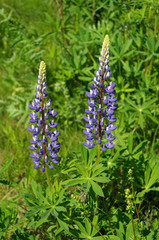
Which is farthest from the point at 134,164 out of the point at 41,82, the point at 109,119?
the point at 41,82

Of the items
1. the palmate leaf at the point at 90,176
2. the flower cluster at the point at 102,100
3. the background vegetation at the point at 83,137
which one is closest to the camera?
the flower cluster at the point at 102,100

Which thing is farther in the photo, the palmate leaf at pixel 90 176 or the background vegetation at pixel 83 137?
the background vegetation at pixel 83 137

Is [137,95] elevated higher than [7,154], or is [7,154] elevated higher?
[137,95]

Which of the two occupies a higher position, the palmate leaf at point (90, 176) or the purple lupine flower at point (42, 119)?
the purple lupine flower at point (42, 119)

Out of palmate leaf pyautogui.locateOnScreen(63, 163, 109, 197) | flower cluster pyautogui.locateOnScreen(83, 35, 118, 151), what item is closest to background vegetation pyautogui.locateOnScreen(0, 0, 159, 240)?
palmate leaf pyautogui.locateOnScreen(63, 163, 109, 197)

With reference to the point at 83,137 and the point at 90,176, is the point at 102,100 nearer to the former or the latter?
the point at 90,176

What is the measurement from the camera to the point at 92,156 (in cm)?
236

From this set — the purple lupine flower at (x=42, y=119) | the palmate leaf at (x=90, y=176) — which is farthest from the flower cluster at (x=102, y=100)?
the purple lupine flower at (x=42, y=119)

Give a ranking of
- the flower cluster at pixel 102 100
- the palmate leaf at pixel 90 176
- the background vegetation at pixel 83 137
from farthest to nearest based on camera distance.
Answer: the background vegetation at pixel 83 137, the palmate leaf at pixel 90 176, the flower cluster at pixel 102 100

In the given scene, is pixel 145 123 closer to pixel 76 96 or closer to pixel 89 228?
pixel 76 96

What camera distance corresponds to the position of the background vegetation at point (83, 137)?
7.68 ft

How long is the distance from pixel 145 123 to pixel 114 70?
73 cm

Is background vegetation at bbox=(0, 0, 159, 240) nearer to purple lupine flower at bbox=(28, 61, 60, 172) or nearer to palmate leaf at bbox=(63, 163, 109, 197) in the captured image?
palmate leaf at bbox=(63, 163, 109, 197)

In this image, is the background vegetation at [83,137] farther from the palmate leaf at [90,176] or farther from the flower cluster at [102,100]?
the flower cluster at [102,100]
